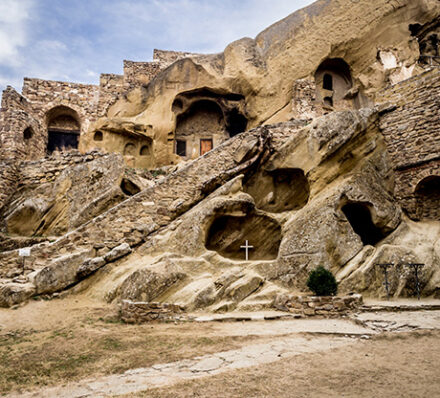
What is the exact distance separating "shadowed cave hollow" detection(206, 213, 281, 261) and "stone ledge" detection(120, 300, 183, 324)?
399 cm

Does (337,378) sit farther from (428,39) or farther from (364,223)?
(428,39)

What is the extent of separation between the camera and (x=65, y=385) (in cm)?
385

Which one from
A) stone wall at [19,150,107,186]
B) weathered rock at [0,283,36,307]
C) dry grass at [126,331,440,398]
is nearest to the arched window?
stone wall at [19,150,107,186]

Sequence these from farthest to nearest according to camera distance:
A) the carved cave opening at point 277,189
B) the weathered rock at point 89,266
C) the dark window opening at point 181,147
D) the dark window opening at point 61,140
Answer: the dark window opening at point 61,140 < the dark window opening at point 181,147 < the carved cave opening at point 277,189 < the weathered rock at point 89,266

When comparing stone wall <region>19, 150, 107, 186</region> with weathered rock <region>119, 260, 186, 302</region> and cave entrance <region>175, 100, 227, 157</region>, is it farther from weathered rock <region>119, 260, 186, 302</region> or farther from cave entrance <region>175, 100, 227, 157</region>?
cave entrance <region>175, 100, 227, 157</region>

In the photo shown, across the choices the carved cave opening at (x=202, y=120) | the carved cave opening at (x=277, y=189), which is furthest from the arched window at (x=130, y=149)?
the carved cave opening at (x=277, y=189)

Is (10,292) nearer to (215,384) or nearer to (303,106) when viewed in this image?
(215,384)

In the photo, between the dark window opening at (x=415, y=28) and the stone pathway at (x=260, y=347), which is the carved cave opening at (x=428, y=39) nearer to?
the dark window opening at (x=415, y=28)

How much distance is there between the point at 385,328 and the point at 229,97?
17.0 m

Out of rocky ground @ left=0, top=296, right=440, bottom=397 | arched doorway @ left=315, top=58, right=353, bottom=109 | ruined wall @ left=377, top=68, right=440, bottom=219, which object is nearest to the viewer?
rocky ground @ left=0, top=296, right=440, bottom=397

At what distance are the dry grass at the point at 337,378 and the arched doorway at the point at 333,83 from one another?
17418 millimetres

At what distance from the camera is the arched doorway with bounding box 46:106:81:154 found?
22.4m

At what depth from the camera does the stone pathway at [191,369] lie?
12.0ft

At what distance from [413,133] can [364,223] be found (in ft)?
12.1
